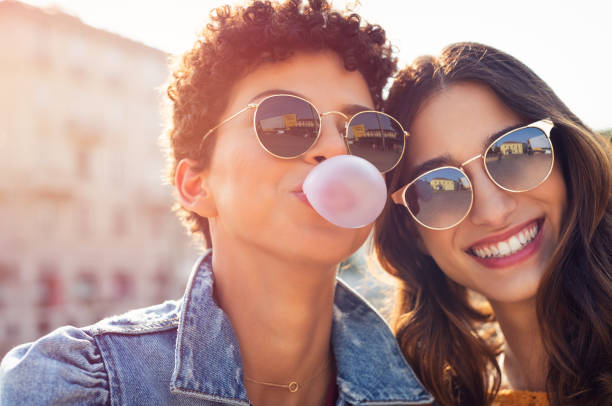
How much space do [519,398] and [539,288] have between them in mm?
541

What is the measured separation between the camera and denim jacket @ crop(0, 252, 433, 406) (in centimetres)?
171

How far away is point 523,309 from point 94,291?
19.9 meters

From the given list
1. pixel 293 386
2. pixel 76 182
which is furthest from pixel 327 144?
pixel 76 182

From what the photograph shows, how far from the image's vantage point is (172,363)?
6.42 feet

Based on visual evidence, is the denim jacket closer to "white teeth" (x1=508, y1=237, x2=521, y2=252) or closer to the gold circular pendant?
the gold circular pendant

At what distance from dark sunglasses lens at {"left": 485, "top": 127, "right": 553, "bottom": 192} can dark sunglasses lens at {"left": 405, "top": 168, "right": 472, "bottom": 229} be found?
13 centimetres

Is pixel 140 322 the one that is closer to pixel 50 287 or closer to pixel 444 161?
pixel 444 161

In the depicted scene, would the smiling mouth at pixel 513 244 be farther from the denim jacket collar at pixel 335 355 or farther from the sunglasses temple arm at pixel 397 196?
the denim jacket collar at pixel 335 355

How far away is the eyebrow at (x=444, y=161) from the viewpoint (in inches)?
90.4

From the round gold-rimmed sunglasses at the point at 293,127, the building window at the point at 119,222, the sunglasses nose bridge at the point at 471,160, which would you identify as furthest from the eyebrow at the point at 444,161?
the building window at the point at 119,222

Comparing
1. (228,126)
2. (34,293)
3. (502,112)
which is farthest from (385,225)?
(34,293)

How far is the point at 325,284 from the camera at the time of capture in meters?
2.32

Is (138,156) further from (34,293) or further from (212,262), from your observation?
(212,262)

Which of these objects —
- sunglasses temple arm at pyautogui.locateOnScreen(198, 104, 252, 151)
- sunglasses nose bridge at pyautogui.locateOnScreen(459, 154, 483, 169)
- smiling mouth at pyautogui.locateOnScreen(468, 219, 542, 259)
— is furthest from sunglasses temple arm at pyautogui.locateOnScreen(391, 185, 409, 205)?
sunglasses temple arm at pyautogui.locateOnScreen(198, 104, 252, 151)
